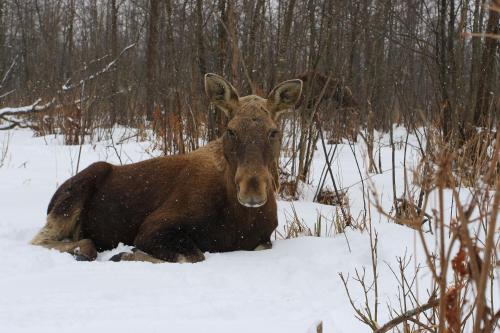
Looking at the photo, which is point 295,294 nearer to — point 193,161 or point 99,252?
point 193,161

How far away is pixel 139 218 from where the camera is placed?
14.6 feet

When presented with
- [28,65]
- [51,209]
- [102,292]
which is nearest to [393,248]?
[102,292]

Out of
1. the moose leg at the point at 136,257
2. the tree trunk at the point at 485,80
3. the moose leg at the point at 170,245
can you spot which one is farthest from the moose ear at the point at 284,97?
the tree trunk at the point at 485,80

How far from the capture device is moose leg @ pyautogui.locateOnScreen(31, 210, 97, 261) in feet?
13.6

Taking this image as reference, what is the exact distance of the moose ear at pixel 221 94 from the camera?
414 centimetres

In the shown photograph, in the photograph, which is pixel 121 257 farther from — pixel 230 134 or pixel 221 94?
pixel 221 94

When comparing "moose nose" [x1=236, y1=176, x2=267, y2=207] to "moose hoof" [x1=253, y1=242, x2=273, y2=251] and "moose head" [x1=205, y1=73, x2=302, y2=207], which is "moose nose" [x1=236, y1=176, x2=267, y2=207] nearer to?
"moose head" [x1=205, y1=73, x2=302, y2=207]

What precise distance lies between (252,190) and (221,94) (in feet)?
3.54

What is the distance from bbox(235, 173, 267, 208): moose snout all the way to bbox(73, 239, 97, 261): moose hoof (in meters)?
1.44

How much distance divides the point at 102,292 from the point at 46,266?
0.77 meters

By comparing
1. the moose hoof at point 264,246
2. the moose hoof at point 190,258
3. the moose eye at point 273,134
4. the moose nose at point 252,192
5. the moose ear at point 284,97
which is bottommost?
the moose hoof at point 264,246

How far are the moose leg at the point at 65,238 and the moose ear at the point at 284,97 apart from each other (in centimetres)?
181

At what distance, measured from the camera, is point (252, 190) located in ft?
11.2

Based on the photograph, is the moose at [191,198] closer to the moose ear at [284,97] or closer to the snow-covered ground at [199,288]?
the moose ear at [284,97]
